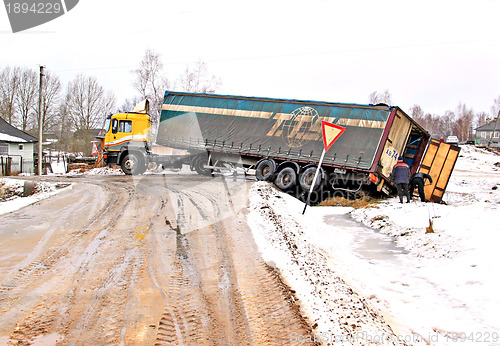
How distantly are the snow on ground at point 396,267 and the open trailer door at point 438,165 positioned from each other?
552cm

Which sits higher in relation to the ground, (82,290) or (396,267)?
(396,267)

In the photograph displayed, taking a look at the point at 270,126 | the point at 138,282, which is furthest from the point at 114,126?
the point at 138,282

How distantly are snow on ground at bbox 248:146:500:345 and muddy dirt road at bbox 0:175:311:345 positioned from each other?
42cm

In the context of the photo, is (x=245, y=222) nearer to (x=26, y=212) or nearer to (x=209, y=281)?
(x=209, y=281)

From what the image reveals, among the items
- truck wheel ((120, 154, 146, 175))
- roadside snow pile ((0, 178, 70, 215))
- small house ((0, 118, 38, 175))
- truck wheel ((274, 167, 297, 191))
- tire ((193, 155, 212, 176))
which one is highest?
truck wheel ((274, 167, 297, 191))

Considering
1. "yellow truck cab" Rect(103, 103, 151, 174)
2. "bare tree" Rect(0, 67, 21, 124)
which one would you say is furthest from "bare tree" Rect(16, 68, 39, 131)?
"yellow truck cab" Rect(103, 103, 151, 174)

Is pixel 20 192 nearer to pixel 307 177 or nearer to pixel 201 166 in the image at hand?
pixel 201 166

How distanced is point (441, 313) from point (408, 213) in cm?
576

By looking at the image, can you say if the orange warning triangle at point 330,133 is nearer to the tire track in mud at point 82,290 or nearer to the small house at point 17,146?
the tire track in mud at point 82,290

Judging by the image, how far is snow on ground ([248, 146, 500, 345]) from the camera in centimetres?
387

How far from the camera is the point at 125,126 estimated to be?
19.0m

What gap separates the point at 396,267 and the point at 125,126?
53.7 ft

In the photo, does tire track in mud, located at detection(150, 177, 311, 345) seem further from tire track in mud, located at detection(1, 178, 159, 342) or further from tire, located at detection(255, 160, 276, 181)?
tire, located at detection(255, 160, 276, 181)

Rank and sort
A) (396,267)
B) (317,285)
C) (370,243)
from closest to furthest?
1. (317,285)
2. (396,267)
3. (370,243)
